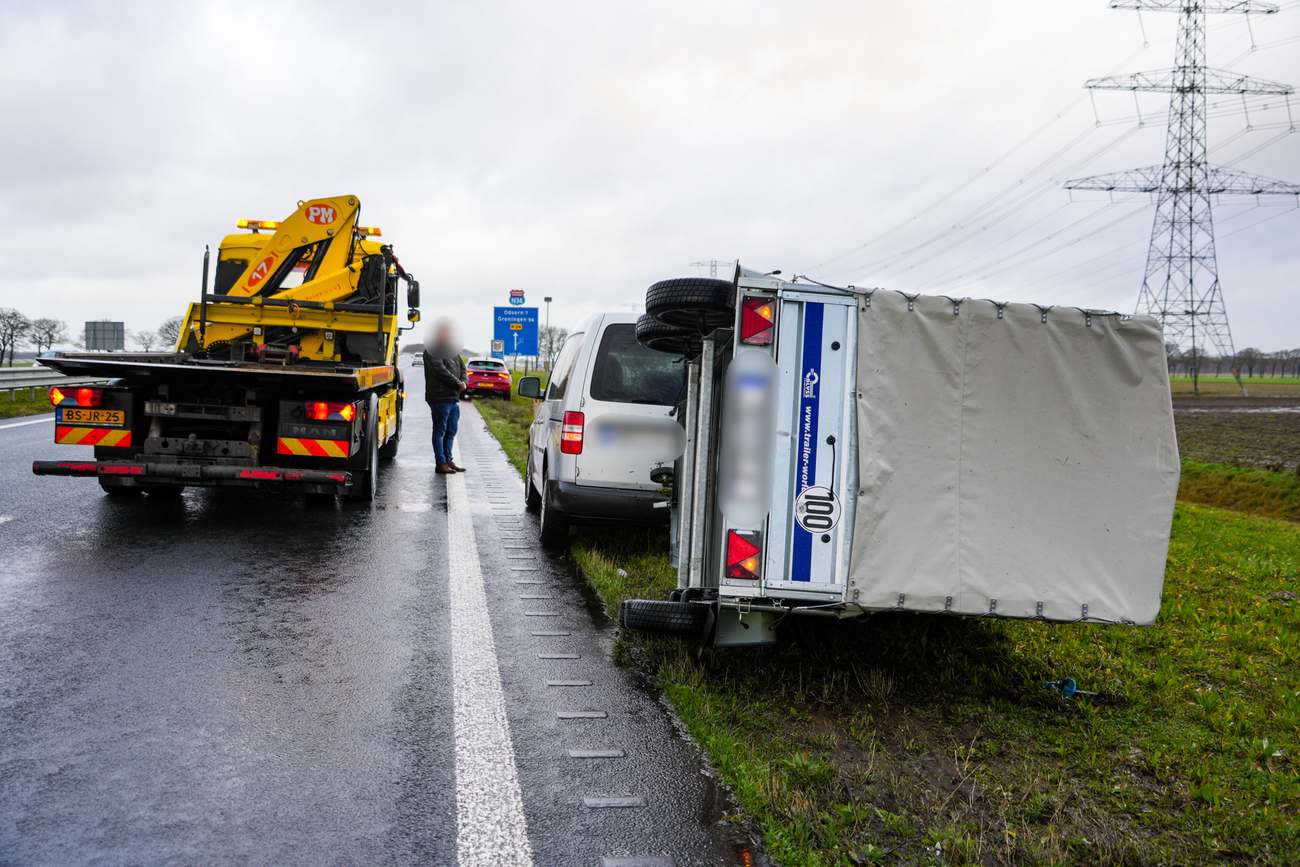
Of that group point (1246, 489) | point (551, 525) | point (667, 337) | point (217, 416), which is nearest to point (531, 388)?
point (551, 525)

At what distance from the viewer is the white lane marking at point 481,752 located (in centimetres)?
326

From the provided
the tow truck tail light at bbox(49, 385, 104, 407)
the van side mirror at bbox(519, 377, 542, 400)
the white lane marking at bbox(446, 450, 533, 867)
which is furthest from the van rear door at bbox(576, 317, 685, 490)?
the tow truck tail light at bbox(49, 385, 104, 407)

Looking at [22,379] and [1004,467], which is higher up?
[22,379]

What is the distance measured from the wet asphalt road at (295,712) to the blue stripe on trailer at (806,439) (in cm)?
97

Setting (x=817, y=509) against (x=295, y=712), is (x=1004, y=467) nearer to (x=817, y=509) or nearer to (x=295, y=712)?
(x=817, y=509)

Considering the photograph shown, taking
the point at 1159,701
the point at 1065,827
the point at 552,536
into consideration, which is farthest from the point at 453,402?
the point at 1065,827

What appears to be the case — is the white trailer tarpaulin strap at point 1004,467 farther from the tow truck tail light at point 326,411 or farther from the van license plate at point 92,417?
the van license plate at point 92,417

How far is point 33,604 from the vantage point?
19.2 ft

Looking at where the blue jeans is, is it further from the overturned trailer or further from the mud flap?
the overturned trailer

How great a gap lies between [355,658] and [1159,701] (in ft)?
13.8

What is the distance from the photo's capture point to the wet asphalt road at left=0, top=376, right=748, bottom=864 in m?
3.29

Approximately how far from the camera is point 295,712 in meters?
4.36

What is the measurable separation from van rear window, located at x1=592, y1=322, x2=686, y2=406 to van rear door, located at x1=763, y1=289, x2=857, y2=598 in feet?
9.76

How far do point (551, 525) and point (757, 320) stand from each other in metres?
3.97
